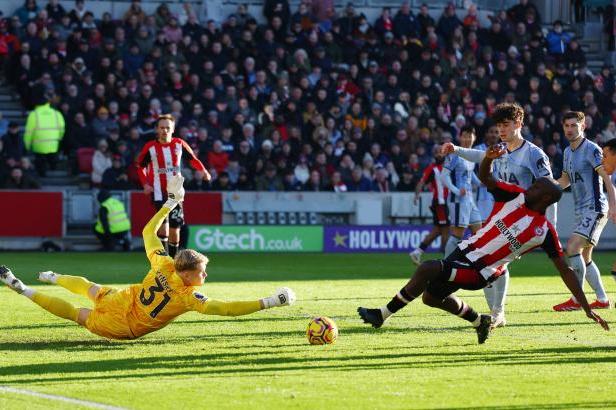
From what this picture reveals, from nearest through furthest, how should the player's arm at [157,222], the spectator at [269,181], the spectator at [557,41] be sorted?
the player's arm at [157,222]
the spectator at [269,181]
the spectator at [557,41]

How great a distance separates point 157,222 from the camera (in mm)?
10938

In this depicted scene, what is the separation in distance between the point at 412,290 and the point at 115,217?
16760 mm

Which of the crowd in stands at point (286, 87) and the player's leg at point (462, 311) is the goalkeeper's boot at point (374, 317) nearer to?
the player's leg at point (462, 311)

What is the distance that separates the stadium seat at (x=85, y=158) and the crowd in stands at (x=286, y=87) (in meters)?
0.16

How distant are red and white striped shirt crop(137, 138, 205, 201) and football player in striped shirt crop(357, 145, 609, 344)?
7261 millimetres

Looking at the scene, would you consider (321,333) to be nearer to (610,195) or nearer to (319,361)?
(319,361)

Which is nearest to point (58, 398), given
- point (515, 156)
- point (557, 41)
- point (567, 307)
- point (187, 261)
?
point (187, 261)

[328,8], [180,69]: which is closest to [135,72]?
[180,69]

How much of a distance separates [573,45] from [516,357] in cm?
2638

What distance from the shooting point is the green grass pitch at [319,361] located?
773cm

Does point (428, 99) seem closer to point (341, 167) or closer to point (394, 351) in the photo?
point (341, 167)

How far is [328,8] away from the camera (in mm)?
32094

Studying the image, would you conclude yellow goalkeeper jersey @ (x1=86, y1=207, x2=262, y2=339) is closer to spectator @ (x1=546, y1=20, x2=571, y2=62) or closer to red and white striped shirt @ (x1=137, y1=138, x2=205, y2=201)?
red and white striped shirt @ (x1=137, y1=138, x2=205, y2=201)

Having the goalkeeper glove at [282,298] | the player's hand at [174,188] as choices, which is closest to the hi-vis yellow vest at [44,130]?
the player's hand at [174,188]
